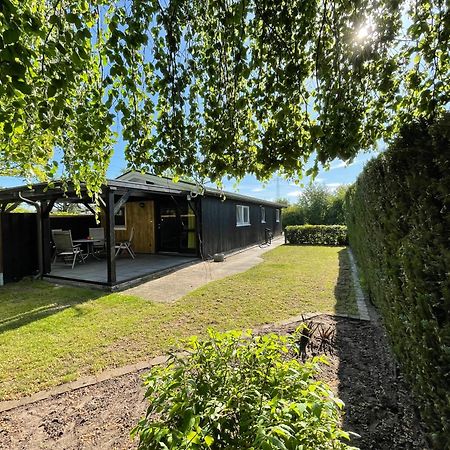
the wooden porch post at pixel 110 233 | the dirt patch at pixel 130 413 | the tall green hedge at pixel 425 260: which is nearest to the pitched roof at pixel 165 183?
the wooden porch post at pixel 110 233

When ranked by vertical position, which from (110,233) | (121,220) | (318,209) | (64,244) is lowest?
(64,244)

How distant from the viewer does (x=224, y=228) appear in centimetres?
1223

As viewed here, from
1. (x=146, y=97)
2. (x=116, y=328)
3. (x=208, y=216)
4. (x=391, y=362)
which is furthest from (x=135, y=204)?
(x=391, y=362)

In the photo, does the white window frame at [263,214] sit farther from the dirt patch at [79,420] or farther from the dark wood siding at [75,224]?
the dirt patch at [79,420]

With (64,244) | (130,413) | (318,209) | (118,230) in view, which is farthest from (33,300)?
(318,209)

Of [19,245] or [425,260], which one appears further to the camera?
[19,245]

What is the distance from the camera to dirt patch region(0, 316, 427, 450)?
2.12 metres

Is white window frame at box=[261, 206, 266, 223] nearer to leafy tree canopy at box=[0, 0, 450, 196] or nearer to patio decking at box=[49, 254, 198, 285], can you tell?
patio decking at box=[49, 254, 198, 285]

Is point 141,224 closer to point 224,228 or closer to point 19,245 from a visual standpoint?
point 224,228

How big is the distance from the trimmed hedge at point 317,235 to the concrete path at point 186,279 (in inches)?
274

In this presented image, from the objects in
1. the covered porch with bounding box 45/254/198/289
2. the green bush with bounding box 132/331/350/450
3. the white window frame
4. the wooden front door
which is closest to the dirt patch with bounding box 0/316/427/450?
the green bush with bounding box 132/331/350/450

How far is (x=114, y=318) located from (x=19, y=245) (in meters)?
→ 5.09

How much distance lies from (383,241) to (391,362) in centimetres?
136

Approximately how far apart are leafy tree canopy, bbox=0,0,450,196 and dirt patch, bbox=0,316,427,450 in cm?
216
